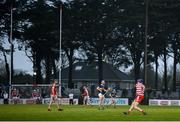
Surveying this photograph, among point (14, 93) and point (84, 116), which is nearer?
point (84, 116)

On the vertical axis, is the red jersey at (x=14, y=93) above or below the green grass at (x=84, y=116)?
above

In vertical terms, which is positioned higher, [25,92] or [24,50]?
[24,50]

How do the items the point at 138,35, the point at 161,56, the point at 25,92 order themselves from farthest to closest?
the point at 161,56, the point at 138,35, the point at 25,92

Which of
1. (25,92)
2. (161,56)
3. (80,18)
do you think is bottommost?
(25,92)

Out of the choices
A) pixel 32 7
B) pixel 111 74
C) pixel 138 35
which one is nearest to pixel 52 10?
pixel 32 7

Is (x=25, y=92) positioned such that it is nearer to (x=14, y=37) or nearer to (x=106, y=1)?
(x=14, y=37)

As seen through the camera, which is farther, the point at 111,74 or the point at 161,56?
the point at 111,74

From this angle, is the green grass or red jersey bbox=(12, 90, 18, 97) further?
red jersey bbox=(12, 90, 18, 97)

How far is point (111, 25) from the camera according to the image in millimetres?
77938

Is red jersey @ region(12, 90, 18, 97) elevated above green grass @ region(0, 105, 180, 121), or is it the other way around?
red jersey @ region(12, 90, 18, 97)

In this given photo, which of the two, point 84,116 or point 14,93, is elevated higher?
point 14,93

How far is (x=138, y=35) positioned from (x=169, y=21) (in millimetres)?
4940

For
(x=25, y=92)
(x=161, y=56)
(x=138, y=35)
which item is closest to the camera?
(x=25, y=92)

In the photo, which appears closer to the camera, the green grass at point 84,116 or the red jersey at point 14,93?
the green grass at point 84,116
